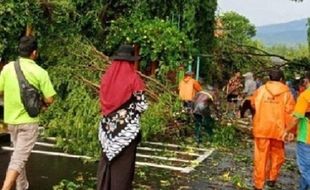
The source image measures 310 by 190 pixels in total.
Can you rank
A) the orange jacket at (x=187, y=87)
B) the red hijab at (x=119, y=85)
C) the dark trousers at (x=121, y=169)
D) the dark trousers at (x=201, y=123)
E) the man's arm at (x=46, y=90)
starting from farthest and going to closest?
the orange jacket at (x=187, y=87), the dark trousers at (x=201, y=123), the man's arm at (x=46, y=90), the dark trousers at (x=121, y=169), the red hijab at (x=119, y=85)

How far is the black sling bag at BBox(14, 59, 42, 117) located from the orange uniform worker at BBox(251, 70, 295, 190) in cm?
360

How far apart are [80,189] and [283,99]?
3.17 meters

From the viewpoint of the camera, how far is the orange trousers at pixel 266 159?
9.21 meters

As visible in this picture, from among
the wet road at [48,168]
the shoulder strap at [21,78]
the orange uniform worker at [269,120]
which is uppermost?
the shoulder strap at [21,78]

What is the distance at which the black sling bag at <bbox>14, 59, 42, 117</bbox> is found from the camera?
6945mm

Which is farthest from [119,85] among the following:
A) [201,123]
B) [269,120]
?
[201,123]

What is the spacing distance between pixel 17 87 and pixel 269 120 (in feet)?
12.6

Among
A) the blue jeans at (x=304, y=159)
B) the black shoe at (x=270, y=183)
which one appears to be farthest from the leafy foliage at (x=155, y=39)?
the blue jeans at (x=304, y=159)

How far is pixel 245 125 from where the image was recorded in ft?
55.6

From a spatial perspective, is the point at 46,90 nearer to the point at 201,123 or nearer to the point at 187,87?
the point at 201,123

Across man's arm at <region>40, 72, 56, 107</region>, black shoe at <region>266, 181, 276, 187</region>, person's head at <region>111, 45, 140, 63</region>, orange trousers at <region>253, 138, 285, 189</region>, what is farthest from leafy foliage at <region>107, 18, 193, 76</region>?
person's head at <region>111, 45, 140, 63</region>

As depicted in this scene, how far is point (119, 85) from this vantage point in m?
6.82

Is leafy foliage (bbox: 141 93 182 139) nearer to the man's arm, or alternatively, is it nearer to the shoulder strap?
the man's arm

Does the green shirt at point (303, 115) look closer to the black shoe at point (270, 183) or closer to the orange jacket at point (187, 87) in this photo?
the black shoe at point (270, 183)
